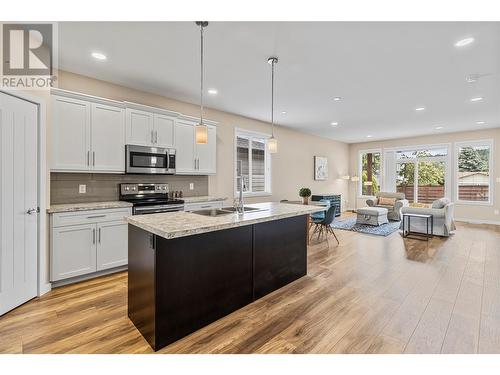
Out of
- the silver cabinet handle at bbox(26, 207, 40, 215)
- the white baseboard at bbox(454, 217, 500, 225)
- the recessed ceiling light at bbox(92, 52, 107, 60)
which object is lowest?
the white baseboard at bbox(454, 217, 500, 225)

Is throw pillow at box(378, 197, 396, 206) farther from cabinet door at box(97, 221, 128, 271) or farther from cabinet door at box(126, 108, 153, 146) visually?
cabinet door at box(97, 221, 128, 271)

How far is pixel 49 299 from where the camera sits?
2.70 metres

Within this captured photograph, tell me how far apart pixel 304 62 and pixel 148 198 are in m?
3.05

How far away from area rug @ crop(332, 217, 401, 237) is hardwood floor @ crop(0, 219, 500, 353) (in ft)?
7.14

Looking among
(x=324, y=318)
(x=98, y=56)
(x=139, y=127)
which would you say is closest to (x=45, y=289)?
(x=139, y=127)

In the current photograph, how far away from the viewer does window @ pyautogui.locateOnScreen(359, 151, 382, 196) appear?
9.59 meters

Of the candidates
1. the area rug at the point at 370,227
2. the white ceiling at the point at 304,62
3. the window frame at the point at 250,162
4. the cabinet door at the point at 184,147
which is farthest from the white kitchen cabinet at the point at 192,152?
the area rug at the point at 370,227

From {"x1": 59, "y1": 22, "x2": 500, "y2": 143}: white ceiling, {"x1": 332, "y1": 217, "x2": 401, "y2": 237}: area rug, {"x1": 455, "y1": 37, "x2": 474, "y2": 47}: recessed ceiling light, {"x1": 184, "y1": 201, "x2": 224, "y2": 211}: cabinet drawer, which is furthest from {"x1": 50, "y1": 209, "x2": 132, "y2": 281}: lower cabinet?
{"x1": 332, "y1": 217, "x2": 401, "y2": 237}: area rug

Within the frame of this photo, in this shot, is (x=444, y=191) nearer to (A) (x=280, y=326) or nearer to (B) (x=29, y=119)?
(A) (x=280, y=326)

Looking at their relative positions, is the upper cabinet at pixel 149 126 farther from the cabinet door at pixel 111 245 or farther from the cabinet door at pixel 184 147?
the cabinet door at pixel 111 245

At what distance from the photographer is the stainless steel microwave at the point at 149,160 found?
3.71m

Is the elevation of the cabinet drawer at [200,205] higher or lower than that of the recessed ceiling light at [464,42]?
lower

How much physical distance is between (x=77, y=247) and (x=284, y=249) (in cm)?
248
